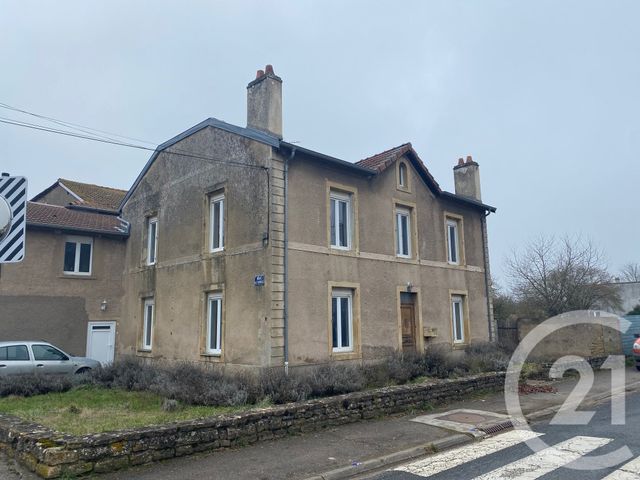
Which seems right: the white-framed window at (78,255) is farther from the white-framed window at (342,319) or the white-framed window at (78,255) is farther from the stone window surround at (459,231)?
the stone window surround at (459,231)

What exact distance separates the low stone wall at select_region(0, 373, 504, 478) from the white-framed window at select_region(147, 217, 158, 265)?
8639 millimetres

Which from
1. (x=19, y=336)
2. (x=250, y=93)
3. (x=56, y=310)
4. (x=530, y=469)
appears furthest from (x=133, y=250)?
(x=530, y=469)

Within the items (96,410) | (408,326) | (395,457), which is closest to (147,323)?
(96,410)

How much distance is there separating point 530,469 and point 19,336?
14782mm

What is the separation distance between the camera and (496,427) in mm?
8648

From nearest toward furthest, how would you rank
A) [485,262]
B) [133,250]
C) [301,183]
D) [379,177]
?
1. [301,183]
2. [379,177]
3. [133,250]
4. [485,262]

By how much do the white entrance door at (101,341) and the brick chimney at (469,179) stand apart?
13.6m

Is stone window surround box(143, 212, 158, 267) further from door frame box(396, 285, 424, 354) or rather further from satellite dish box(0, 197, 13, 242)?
satellite dish box(0, 197, 13, 242)

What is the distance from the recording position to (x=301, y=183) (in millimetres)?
12445

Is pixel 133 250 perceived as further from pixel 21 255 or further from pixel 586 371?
pixel 586 371

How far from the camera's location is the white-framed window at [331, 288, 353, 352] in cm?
1264

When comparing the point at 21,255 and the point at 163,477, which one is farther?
the point at 163,477

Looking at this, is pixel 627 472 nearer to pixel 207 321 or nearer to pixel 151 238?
pixel 207 321

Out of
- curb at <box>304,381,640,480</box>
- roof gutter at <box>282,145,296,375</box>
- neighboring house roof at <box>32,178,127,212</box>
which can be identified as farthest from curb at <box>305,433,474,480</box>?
neighboring house roof at <box>32,178,127,212</box>
